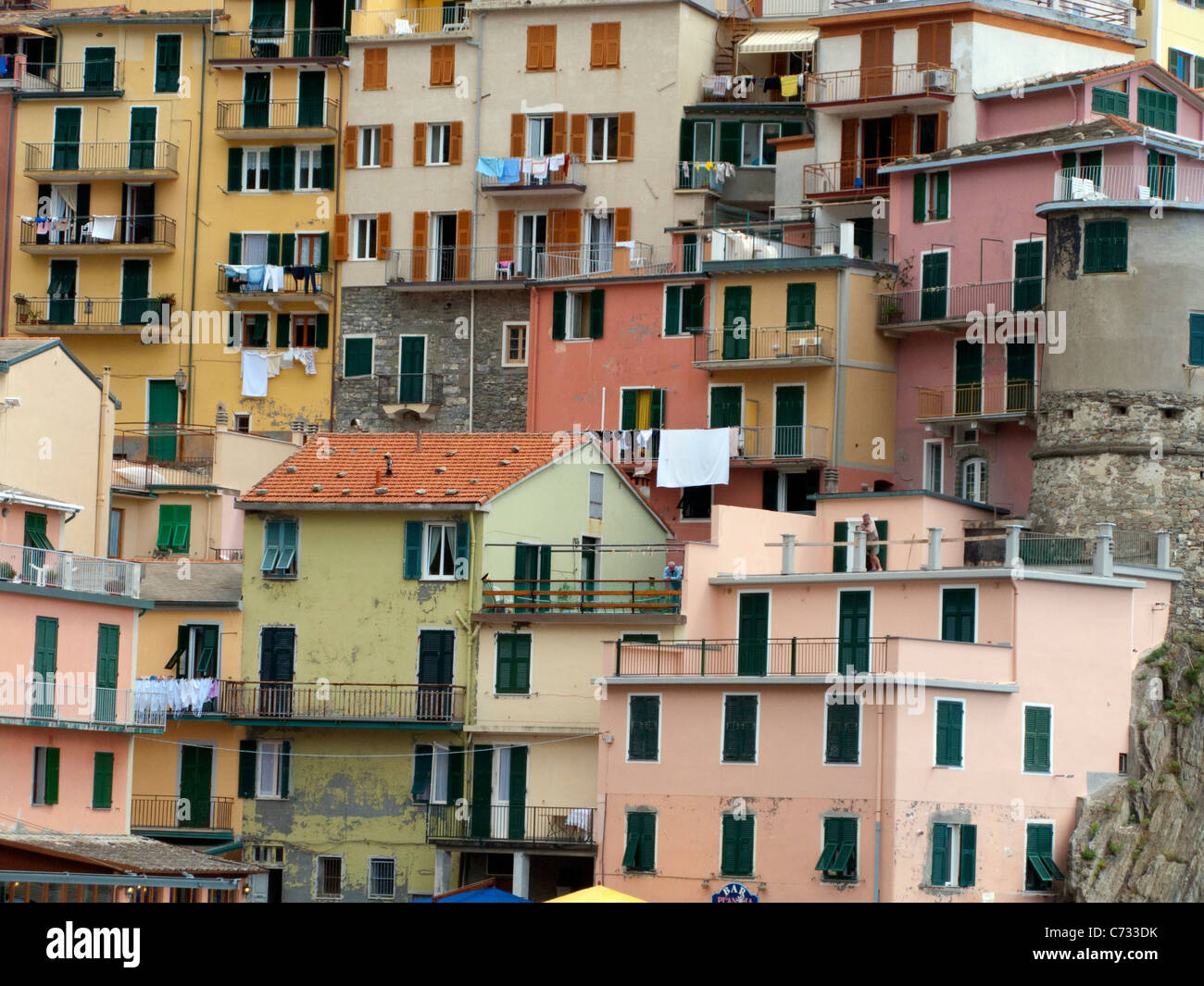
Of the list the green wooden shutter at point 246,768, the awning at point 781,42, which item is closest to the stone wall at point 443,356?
the awning at point 781,42

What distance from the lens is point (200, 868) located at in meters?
45.1

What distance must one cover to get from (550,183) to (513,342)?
4938 mm

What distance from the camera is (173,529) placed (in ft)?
210

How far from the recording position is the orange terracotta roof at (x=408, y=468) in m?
55.1

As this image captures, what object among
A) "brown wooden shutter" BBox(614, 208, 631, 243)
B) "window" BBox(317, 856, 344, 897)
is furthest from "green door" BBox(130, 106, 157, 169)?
"window" BBox(317, 856, 344, 897)

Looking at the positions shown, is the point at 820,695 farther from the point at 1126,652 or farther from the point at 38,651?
the point at 38,651

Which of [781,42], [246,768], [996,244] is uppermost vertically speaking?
[781,42]

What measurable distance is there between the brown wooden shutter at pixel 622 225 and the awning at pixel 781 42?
6.53 metres

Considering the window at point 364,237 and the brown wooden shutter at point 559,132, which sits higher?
the brown wooden shutter at point 559,132

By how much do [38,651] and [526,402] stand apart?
23232mm

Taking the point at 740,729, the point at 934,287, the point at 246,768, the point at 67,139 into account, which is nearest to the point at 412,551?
the point at 246,768

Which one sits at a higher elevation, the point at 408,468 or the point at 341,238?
the point at 341,238

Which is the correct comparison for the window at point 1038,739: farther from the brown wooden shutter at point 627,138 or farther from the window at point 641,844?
the brown wooden shutter at point 627,138

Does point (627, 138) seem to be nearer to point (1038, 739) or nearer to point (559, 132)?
point (559, 132)
